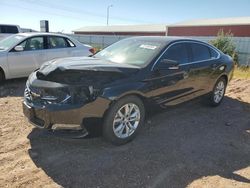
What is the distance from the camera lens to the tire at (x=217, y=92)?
683cm

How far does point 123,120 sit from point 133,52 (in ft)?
4.63

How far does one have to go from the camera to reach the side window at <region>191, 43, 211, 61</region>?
6.05 m

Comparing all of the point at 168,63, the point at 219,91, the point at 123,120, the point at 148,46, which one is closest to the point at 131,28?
the point at 219,91

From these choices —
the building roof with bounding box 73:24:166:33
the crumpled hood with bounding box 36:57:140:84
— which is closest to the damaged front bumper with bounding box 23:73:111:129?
the crumpled hood with bounding box 36:57:140:84

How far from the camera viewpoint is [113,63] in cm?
496

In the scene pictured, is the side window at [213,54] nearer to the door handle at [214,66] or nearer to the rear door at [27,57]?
the door handle at [214,66]

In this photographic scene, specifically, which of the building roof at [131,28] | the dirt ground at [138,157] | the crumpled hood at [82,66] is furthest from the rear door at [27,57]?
the building roof at [131,28]

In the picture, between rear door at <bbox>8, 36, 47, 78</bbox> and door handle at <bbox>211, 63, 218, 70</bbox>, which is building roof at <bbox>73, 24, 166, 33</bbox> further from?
door handle at <bbox>211, 63, 218, 70</bbox>

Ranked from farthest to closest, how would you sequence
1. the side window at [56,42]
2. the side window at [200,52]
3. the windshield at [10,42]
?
the side window at [56,42] < the windshield at [10,42] < the side window at [200,52]

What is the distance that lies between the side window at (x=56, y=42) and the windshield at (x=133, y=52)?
3626mm

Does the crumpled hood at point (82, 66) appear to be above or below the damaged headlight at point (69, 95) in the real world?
above

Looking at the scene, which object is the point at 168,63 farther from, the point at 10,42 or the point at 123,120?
the point at 10,42

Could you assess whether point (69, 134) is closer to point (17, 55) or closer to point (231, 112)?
point (231, 112)

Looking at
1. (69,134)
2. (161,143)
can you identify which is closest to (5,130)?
(69,134)
